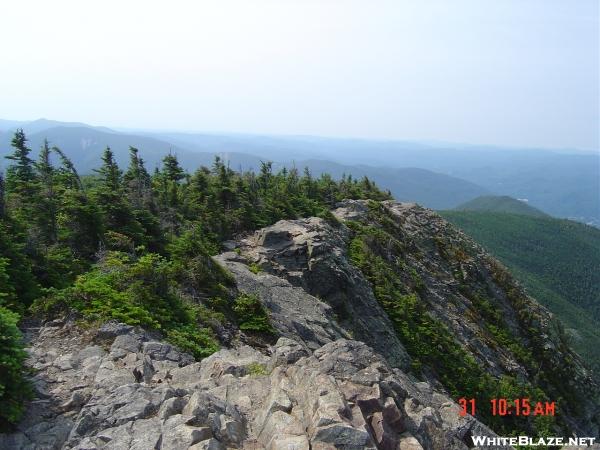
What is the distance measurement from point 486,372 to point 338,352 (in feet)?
68.0

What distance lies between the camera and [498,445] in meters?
11.1

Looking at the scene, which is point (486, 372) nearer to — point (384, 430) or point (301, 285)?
point (301, 285)

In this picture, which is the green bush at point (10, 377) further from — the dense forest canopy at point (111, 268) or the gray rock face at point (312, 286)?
the gray rock face at point (312, 286)

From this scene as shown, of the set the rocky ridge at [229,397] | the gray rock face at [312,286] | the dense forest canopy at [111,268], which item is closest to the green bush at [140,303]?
the dense forest canopy at [111,268]

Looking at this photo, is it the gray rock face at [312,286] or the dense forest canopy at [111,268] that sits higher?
the dense forest canopy at [111,268]

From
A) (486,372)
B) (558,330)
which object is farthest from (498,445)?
(558,330)

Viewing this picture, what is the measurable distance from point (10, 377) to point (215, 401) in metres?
4.04

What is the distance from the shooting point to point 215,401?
356 inches

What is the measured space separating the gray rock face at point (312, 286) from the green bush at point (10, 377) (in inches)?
444

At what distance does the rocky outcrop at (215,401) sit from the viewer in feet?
26.0
